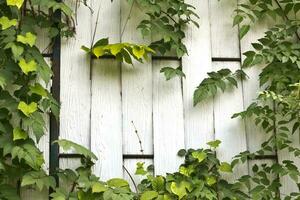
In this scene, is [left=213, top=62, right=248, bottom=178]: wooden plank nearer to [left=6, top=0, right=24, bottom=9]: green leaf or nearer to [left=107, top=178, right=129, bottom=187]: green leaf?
[left=107, top=178, right=129, bottom=187]: green leaf

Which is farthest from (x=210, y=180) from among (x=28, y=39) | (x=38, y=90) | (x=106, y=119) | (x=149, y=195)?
(x=28, y=39)

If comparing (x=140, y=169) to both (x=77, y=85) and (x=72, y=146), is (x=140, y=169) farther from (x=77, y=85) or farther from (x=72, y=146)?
(x=77, y=85)

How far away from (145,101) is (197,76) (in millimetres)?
257

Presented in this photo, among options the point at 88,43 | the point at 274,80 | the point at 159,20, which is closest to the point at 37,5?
the point at 88,43

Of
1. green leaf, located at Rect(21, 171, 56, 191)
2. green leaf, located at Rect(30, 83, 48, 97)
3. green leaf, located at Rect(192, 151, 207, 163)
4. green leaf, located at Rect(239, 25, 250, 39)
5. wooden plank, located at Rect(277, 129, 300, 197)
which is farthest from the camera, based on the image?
green leaf, located at Rect(239, 25, 250, 39)

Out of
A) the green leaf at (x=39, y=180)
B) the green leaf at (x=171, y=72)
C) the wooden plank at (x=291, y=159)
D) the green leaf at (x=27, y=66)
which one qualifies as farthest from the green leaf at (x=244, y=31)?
the green leaf at (x=39, y=180)

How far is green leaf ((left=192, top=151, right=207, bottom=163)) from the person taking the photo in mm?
2668

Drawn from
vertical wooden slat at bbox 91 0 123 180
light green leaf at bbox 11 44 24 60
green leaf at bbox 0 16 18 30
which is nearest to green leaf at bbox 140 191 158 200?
vertical wooden slat at bbox 91 0 123 180

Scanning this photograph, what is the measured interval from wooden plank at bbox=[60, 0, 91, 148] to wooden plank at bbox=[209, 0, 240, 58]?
1.81 feet

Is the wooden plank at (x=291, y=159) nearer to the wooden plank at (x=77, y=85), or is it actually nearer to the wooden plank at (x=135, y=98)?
the wooden plank at (x=135, y=98)

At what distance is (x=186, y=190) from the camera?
2.60m

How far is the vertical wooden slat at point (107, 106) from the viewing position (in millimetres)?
2689

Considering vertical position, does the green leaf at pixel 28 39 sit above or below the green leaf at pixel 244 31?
below

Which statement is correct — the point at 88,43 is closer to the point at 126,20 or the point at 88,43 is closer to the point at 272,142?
the point at 126,20
